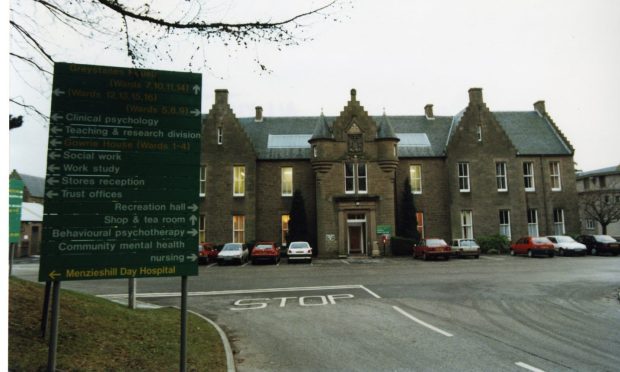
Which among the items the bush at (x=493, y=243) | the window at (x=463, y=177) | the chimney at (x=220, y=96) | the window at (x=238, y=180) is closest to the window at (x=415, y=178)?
the window at (x=463, y=177)

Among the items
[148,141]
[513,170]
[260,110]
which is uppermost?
[260,110]

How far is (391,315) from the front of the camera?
380 inches

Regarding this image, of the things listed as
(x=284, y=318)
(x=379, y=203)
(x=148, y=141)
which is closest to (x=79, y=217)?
(x=148, y=141)

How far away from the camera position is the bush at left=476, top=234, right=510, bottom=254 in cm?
3084

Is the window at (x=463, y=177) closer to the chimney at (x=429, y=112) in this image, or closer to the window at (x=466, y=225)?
the window at (x=466, y=225)

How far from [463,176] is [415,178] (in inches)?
164

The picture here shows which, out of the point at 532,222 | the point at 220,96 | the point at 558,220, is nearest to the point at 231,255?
the point at 220,96

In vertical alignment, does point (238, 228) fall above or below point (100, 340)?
above

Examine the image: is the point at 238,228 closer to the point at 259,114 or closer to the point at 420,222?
the point at 259,114

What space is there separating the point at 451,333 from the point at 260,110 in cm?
3259

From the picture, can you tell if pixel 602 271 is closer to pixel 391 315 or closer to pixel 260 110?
pixel 391 315

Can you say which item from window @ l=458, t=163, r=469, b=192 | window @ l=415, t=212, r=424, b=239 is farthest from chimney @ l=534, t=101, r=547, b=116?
window @ l=415, t=212, r=424, b=239

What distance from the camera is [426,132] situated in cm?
3644

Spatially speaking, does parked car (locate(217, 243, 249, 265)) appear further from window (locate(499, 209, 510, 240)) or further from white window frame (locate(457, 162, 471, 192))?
window (locate(499, 209, 510, 240))
